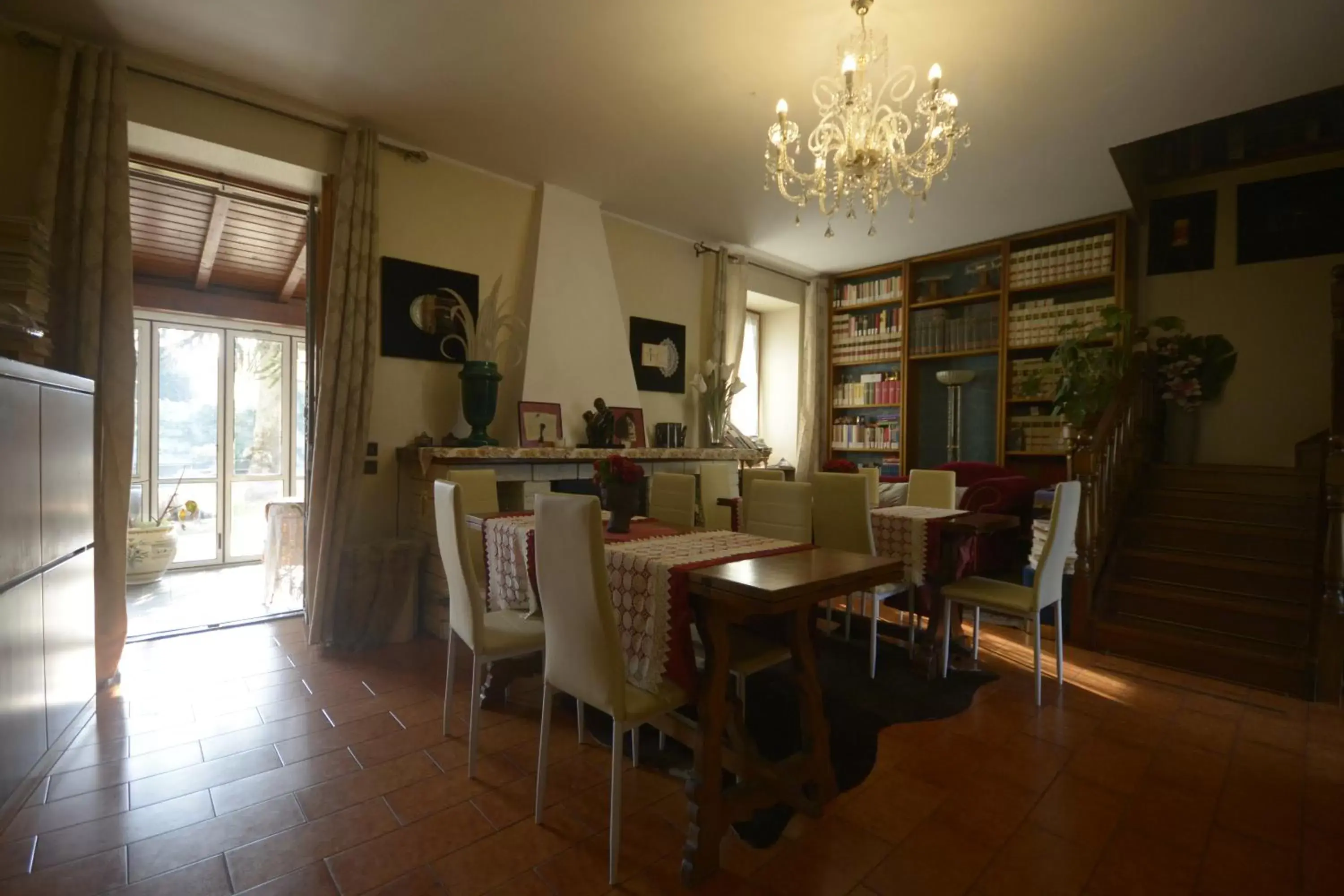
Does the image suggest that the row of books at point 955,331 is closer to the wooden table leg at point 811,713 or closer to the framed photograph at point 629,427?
the framed photograph at point 629,427

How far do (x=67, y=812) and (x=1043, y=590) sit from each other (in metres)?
3.58

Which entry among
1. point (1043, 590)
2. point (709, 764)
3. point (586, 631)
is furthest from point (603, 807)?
point (1043, 590)

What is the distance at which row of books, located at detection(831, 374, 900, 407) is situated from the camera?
20.4 ft

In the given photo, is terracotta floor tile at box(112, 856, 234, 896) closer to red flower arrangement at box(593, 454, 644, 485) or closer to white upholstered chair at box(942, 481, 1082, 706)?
red flower arrangement at box(593, 454, 644, 485)

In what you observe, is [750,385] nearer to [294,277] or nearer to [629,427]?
[629,427]

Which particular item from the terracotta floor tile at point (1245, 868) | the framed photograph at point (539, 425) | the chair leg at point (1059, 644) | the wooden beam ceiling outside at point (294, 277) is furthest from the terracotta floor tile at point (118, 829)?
the wooden beam ceiling outside at point (294, 277)

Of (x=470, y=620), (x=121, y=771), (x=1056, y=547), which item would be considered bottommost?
(x=121, y=771)

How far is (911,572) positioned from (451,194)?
11.6ft

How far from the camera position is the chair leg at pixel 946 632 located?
2.95 metres

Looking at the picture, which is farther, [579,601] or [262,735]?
[262,735]

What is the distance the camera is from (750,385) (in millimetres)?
6688

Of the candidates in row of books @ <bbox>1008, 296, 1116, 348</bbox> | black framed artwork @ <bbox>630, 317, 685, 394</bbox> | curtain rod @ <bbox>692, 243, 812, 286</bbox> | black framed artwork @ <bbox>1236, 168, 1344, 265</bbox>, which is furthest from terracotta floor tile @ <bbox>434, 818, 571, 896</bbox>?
black framed artwork @ <bbox>1236, 168, 1344, 265</bbox>

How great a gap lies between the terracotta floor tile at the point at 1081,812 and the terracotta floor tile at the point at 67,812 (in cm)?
278

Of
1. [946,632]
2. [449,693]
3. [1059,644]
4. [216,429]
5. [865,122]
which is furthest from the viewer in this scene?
[216,429]
